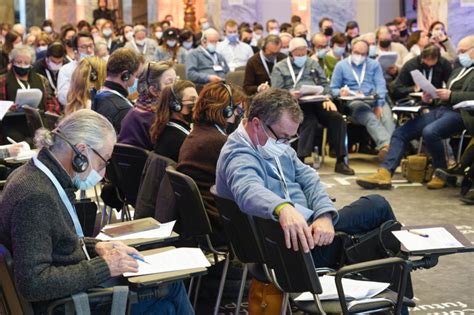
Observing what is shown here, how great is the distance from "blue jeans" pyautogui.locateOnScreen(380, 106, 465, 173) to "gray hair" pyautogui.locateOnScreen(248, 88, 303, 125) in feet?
16.4

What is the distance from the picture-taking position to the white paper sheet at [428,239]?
13.2ft

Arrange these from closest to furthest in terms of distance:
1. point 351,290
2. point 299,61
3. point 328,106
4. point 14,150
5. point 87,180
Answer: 1. point 87,180
2. point 351,290
3. point 14,150
4. point 328,106
5. point 299,61

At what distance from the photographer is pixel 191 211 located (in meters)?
4.79

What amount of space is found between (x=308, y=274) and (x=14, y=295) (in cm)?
118

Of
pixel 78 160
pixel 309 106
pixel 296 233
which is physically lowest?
pixel 309 106

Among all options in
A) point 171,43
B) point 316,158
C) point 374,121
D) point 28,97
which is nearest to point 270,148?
point 28,97

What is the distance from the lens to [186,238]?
5035mm

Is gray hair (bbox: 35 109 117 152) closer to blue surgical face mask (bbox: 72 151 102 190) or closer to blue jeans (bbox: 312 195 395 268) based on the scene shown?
blue surgical face mask (bbox: 72 151 102 190)

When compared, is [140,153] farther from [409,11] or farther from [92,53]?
[409,11]

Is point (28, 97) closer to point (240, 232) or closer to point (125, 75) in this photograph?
point (125, 75)

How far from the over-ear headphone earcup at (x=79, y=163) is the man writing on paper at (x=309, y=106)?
673cm

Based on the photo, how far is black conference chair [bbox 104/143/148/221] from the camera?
5.90m

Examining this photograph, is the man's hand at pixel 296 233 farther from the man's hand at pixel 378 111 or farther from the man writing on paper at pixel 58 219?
the man's hand at pixel 378 111

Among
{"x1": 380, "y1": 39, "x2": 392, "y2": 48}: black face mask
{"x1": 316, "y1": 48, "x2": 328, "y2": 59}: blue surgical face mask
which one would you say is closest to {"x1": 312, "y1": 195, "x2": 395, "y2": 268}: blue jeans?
{"x1": 316, "y1": 48, "x2": 328, "y2": 59}: blue surgical face mask
